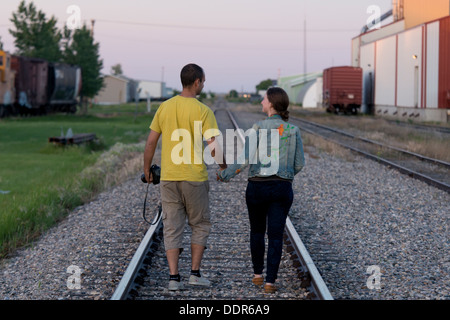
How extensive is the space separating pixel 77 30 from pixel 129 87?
5014 cm

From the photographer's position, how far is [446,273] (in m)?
5.80

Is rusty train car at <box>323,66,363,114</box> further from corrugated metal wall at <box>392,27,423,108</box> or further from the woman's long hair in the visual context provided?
the woman's long hair

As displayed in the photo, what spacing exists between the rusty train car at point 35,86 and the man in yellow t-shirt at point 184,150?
1237 inches

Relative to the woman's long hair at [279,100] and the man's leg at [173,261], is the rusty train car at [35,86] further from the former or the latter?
the woman's long hair at [279,100]

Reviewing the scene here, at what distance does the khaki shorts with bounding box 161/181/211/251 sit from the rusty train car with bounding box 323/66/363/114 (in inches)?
1544

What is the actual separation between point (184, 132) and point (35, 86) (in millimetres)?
36511

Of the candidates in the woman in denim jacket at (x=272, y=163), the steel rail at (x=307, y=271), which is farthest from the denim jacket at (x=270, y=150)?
the steel rail at (x=307, y=271)

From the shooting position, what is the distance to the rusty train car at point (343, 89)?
142 feet

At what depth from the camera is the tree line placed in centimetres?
5394

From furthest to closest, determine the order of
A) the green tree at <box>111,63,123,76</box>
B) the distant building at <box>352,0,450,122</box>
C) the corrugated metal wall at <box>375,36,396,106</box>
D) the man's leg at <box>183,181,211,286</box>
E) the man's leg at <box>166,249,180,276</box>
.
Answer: the green tree at <box>111,63,123,76</box> < the corrugated metal wall at <box>375,36,396,106</box> < the distant building at <box>352,0,450,122</box> < the man's leg at <box>166,249,180,276</box> < the man's leg at <box>183,181,211,286</box>

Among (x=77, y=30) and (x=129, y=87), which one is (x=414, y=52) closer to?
(x=77, y=30)

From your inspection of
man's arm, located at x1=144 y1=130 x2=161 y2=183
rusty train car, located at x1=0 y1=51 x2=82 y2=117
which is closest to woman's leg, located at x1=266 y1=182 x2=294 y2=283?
man's arm, located at x1=144 y1=130 x2=161 y2=183
